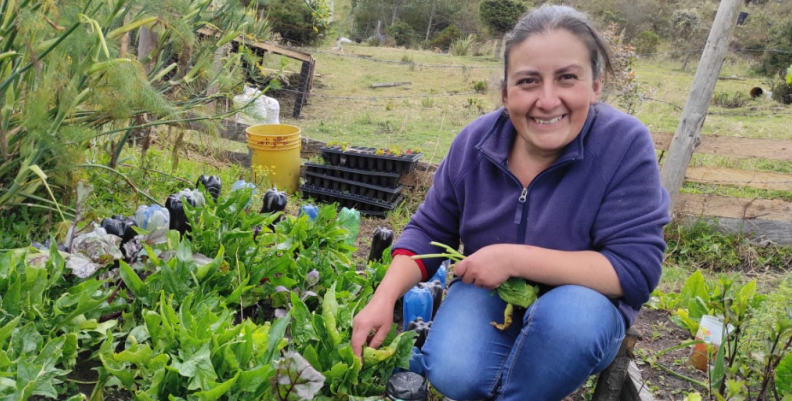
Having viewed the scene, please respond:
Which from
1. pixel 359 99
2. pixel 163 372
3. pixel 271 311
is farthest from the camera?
pixel 359 99

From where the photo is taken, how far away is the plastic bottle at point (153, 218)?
209cm

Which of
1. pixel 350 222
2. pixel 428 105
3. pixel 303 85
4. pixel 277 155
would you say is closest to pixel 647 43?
pixel 428 105

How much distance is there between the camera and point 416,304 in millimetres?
2025

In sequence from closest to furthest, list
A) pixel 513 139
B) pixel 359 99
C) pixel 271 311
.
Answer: pixel 513 139, pixel 271 311, pixel 359 99

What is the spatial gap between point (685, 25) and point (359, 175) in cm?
1568

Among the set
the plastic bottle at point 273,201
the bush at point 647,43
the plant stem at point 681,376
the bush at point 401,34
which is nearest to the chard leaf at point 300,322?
the plastic bottle at point 273,201

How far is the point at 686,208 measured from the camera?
13.3ft

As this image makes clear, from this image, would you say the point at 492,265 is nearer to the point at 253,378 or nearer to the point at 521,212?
the point at 521,212

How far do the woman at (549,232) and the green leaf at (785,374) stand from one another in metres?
0.36

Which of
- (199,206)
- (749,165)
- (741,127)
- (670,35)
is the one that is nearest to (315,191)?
(199,206)

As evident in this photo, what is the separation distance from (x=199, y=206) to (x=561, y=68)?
1.45 m

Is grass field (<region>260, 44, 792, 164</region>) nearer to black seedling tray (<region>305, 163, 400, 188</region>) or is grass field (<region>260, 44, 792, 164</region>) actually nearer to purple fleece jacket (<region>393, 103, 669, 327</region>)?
black seedling tray (<region>305, 163, 400, 188</region>)

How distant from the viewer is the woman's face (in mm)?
1516

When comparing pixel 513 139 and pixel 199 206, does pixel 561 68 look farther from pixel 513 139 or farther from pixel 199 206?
pixel 199 206
